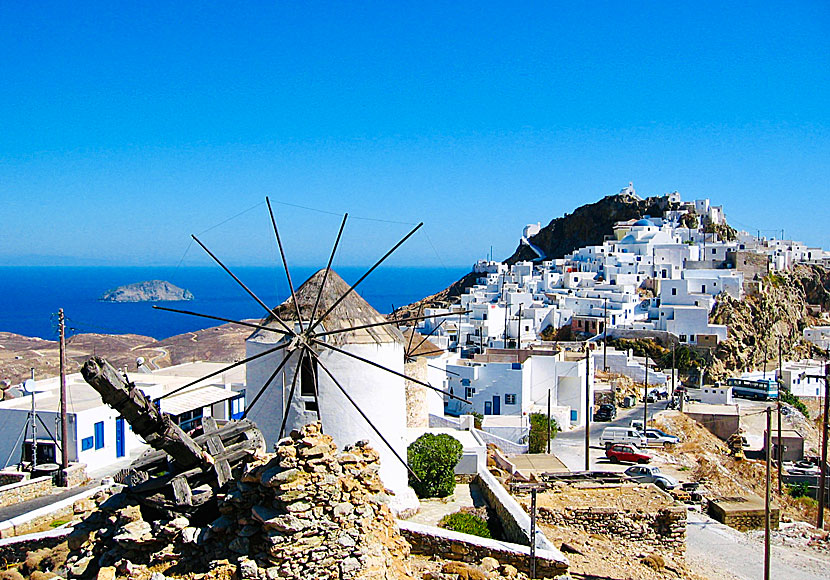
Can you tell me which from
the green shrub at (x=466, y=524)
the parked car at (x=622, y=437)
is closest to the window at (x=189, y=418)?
the green shrub at (x=466, y=524)

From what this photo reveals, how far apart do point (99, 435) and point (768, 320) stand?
Answer: 2825 inches

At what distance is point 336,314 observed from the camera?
13852mm

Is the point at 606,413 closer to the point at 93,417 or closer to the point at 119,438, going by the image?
the point at 119,438

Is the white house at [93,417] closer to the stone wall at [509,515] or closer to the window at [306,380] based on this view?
the window at [306,380]

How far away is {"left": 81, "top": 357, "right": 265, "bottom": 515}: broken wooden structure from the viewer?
8336 millimetres

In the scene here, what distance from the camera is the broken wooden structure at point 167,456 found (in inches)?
328

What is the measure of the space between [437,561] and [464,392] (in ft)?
69.9

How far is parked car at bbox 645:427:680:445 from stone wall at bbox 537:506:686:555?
15.2 metres

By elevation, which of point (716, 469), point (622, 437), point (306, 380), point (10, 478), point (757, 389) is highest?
point (306, 380)

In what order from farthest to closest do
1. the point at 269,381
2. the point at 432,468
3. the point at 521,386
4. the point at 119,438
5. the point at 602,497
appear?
1. the point at 521,386
2. the point at 119,438
3. the point at 602,497
4. the point at 432,468
5. the point at 269,381

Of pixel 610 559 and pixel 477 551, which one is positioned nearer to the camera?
pixel 477 551

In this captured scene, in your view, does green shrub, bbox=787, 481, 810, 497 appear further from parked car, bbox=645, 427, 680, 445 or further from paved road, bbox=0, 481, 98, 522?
paved road, bbox=0, 481, 98, 522

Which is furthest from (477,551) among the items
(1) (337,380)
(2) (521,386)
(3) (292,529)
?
(2) (521,386)

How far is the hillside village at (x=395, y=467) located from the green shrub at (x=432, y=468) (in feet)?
1.26
